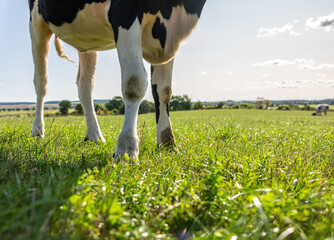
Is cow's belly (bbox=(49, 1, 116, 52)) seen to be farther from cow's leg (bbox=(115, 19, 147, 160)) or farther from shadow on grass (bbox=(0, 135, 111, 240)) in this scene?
shadow on grass (bbox=(0, 135, 111, 240))

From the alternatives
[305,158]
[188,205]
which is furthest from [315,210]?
[305,158]

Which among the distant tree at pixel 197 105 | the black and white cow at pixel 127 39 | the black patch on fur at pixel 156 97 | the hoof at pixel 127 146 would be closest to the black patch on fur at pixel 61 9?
the black and white cow at pixel 127 39

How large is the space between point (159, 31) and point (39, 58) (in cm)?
274

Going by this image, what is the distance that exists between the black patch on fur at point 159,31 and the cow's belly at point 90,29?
1.73 ft

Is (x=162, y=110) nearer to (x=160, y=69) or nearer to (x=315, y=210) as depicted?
(x=160, y=69)

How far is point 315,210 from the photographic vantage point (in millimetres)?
1399

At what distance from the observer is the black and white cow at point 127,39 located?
2.49m

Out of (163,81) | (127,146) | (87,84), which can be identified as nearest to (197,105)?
(87,84)

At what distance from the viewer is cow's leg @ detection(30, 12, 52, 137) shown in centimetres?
430

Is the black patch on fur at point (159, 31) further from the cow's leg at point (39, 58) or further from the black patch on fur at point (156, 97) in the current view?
the cow's leg at point (39, 58)

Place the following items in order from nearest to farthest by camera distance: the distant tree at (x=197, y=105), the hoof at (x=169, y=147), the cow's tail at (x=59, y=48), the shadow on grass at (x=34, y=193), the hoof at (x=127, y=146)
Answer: the shadow on grass at (x=34, y=193) → the hoof at (x=127, y=146) → the hoof at (x=169, y=147) → the cow's tail at (x=59, y=48) → the distant tree at (x=197, y=105)

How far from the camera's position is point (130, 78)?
253 centimetres

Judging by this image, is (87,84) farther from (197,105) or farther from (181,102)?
(197,105)

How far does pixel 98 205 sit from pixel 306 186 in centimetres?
152
